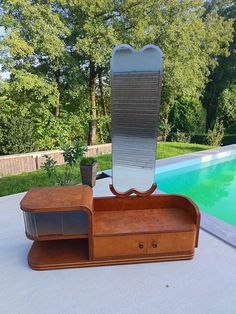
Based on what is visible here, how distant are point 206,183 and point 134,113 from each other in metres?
3.64

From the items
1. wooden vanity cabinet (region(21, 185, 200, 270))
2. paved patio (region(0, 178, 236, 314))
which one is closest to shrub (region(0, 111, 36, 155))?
paved patio (region(0, 178, 236, 314))

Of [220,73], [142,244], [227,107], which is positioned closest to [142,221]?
[142,244]

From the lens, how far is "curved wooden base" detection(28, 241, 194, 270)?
83.6 inches

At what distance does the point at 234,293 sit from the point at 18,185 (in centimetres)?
377

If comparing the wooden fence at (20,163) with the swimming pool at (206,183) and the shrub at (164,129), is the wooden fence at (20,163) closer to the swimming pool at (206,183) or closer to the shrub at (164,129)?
the swimming pool at (206,183)

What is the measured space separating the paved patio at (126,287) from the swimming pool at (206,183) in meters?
1.87

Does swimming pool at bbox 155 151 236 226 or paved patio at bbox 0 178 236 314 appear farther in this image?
swimming pool at bbox 155 151 236 226

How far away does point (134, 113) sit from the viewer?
2270mm

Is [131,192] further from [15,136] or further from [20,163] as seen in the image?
[15,136]

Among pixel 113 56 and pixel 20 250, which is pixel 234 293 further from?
pixel 113 56

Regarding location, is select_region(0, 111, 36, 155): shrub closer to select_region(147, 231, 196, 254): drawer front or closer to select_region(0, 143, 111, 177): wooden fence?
select_region(0, 143, 111, 177): wooden fence

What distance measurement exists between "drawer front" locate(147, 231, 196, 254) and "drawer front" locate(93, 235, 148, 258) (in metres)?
0.07

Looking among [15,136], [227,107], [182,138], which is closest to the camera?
[15,136]

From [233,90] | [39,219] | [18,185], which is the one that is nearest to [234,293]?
[39,219]
